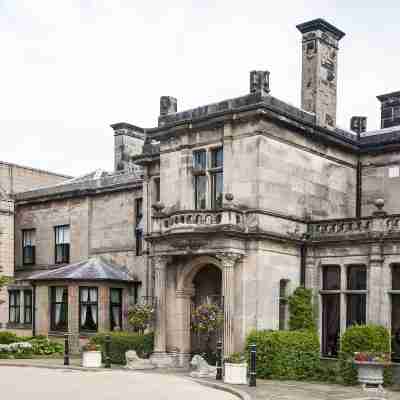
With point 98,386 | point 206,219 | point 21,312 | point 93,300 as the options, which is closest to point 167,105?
point 206,219

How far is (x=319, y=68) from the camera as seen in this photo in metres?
25.2

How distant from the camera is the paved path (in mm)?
16344

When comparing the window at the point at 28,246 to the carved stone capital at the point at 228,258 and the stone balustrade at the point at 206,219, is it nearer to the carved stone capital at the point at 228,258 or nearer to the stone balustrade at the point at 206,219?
the stone balustrade at the point at 206,219

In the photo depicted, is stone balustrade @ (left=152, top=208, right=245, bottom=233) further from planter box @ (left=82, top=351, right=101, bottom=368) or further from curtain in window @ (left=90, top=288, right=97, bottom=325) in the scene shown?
curtain in window @ (left=90, top=288, right=97, bottom=325)

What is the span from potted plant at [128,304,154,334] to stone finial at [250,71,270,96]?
26.2 ft

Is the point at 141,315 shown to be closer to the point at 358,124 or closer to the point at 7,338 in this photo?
the point at 7,338

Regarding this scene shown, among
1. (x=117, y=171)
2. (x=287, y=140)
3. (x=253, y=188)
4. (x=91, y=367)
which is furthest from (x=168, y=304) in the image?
(x=117, y=171)

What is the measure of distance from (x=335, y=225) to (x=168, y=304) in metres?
6.05

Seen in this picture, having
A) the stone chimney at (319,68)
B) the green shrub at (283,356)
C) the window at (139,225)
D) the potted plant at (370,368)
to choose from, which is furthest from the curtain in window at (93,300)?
the potted plant at (370,368)

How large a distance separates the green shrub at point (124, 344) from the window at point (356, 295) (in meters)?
6.74

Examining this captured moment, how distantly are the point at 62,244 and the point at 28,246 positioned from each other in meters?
2.48

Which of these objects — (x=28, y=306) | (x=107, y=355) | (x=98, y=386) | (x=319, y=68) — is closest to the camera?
(x=98, y=386)

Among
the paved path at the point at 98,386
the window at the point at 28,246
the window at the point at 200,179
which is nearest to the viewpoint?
the paved path at the point at 98,386

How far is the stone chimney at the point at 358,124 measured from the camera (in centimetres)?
2850
